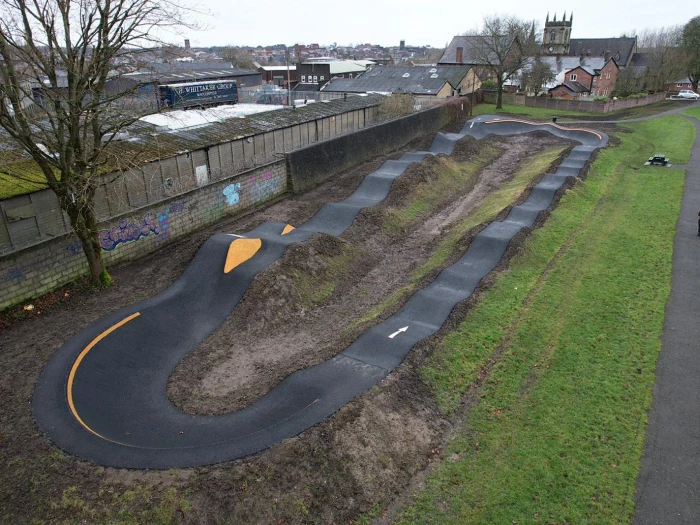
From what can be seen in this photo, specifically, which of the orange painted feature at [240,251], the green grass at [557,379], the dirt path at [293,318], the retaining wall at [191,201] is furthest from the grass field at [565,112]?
the orange painted feature at [240,251]

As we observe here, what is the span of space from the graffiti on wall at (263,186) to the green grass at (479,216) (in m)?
11.8

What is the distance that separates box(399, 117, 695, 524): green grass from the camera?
11.5 m

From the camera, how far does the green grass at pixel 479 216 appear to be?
20438mm

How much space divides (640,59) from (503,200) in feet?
303

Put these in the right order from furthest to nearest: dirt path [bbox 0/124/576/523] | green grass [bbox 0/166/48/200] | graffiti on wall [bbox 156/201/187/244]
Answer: graffiti on wall [bbox 156/201/187/244], green grass [bbox 0/166/48/200], dirt path [bbox 0/124/576/523]

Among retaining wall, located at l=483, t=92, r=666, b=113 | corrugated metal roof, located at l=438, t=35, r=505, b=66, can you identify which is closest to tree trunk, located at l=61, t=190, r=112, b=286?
retaining wall, located at l=483, t=92, r=666, b=113

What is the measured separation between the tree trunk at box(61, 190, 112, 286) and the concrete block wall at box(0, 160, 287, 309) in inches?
38.6

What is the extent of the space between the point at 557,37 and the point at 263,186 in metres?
103

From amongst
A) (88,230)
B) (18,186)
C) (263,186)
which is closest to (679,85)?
(263,186)

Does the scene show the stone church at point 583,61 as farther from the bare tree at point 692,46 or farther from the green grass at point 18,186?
→ the green grass at point 18,186

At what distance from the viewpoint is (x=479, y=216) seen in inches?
1161

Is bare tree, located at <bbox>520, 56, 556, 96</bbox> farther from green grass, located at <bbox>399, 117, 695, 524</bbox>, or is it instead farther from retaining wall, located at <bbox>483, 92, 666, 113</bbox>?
green grass, located at <bbox>399, 117, 695, 524</bbox>

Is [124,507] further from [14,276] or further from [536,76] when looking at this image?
[536,76]

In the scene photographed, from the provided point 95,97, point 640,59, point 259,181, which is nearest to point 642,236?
point 259,181
